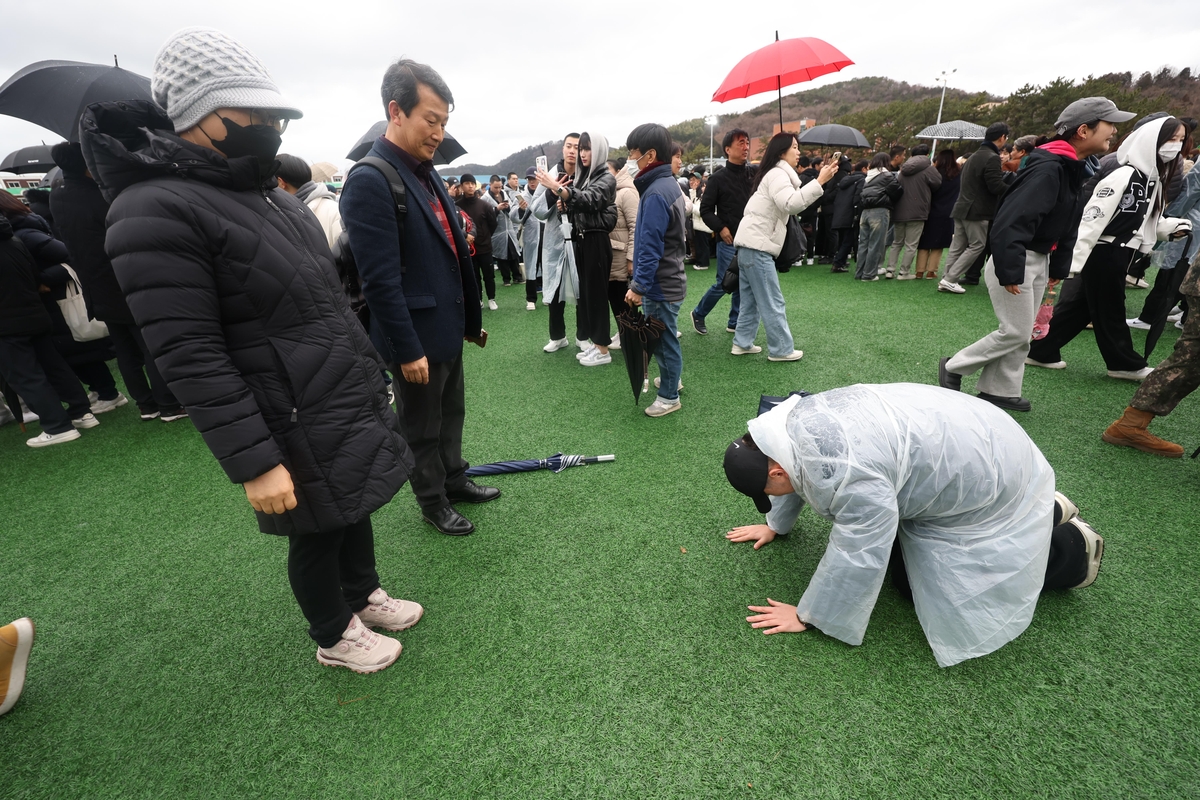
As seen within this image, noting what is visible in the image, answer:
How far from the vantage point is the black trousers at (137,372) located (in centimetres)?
362

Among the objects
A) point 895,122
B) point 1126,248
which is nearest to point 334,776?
point 1126,248

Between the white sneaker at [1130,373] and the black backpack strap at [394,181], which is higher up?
the black backpack strap at [394,181]

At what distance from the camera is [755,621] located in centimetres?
181

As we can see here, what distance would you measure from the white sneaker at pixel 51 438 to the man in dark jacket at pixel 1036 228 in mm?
5932

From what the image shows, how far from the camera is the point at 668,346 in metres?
3.34

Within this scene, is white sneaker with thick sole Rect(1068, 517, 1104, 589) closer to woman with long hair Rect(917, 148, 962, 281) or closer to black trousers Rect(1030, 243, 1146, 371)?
black trousers Rect(1030, 243, 1146, 371)

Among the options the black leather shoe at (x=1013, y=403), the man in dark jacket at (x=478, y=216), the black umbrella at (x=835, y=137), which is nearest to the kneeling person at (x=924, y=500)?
the black leather shoe at (x=1013, y=403)

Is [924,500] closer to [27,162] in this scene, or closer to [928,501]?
[928,501]

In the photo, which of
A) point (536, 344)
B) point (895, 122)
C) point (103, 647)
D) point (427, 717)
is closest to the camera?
point (427, 717)

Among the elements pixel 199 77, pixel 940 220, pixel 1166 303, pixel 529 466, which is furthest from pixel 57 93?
pixel 940 220

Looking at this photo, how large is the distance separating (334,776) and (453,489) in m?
1.31

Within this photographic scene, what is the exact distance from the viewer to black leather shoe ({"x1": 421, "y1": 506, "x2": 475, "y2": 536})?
7.88ft

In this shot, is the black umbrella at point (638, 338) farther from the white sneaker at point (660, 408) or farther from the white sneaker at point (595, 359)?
the white sneaker at point (595, 359)

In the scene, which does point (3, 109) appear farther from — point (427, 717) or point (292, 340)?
point (427, 717)
